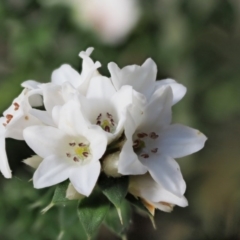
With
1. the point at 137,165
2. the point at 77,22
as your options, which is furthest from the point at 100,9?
the point at 137,165

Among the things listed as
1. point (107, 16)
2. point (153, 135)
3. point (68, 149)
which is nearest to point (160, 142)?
point (153, 135)

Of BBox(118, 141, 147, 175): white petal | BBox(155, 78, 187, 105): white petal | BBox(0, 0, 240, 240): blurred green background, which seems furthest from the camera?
BBox(0, 0, 240, 240): blurred green background

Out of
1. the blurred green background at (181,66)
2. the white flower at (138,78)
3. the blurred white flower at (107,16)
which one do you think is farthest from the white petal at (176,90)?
the blurred white flower at (107,16)

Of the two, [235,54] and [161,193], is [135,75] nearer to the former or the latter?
[161,193]

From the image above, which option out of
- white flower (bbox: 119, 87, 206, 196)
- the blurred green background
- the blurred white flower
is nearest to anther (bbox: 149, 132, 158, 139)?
white flower (bbox: 119, 87, 206, 196)

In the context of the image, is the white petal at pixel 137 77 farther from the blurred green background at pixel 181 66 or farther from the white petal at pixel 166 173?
the blurred green background at pixel 181 66

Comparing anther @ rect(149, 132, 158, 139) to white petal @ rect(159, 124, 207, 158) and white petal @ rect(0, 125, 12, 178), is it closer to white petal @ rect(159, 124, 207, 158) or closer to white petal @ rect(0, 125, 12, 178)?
white petal @ rect(159, 124, 207, 158)
